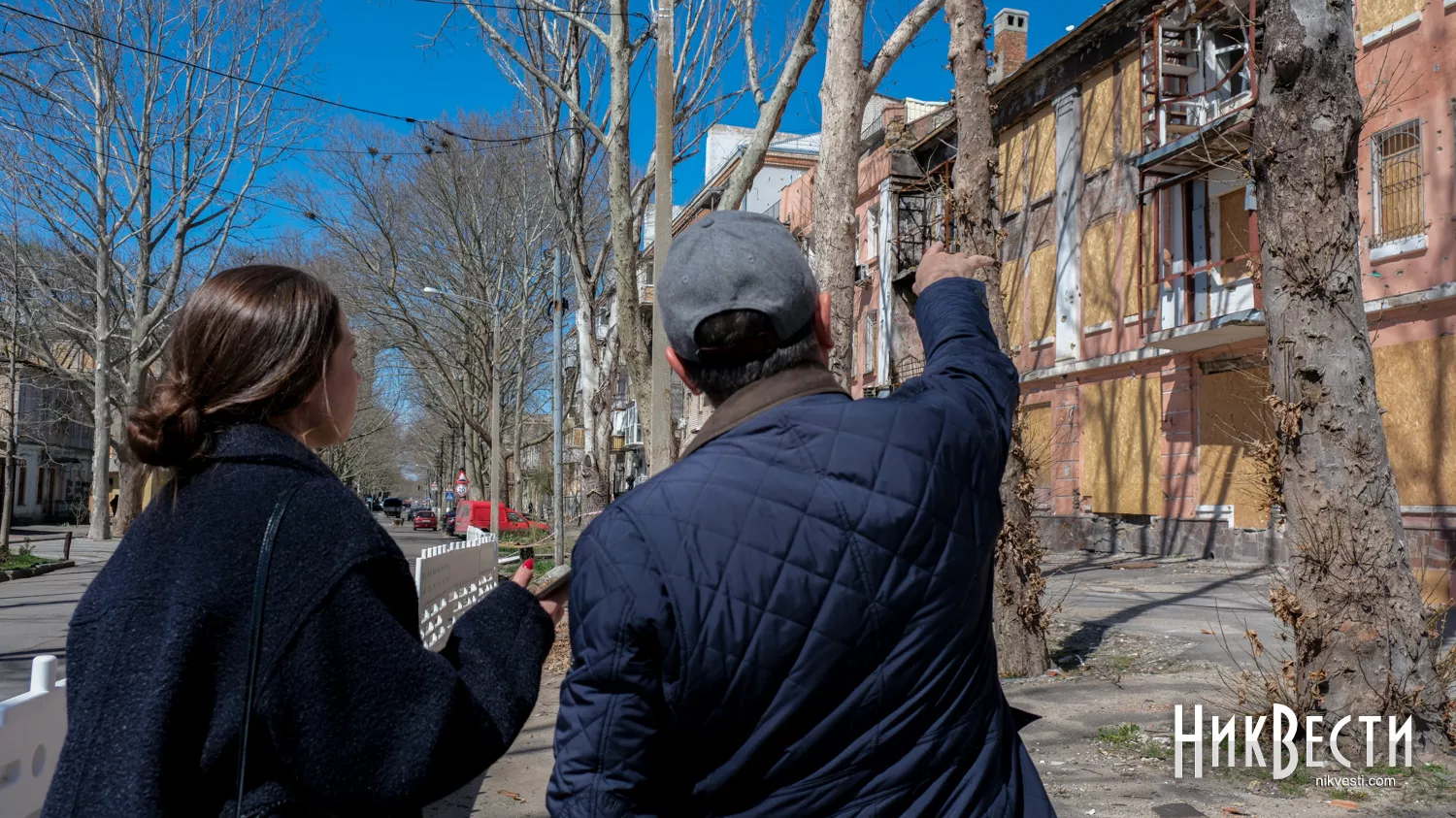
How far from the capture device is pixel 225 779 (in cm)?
151

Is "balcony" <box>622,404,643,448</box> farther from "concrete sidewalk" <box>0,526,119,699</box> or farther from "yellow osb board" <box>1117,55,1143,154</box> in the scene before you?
"yellow osb board" <box>1117,55,1143,154</box>

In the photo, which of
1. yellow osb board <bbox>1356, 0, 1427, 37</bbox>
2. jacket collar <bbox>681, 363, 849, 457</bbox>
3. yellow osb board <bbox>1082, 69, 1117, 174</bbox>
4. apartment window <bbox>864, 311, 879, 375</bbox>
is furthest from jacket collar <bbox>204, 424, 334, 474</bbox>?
apartment window <bbox>864, 311, 879, 375</bbox>

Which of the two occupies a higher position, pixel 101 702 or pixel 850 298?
pixel 850 298

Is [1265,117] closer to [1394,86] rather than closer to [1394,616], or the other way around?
[1394,616]

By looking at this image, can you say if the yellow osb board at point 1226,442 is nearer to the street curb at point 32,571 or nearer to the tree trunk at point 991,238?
the tree trunk at point 991,238

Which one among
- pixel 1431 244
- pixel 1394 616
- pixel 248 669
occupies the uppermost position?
pixel 1431 244

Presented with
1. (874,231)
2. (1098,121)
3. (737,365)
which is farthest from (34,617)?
(874,231)

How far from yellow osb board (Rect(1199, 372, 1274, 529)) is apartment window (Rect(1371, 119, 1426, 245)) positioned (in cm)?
360

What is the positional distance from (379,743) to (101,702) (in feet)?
1.26

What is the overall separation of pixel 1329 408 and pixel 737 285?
14.7 feet

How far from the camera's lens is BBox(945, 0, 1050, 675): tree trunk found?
7871 millimetres

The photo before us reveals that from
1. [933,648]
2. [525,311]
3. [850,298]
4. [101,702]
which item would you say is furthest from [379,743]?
[525,311]

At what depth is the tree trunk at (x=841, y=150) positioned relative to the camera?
9367 mm

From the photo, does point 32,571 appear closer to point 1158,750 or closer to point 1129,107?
point 1158,750
